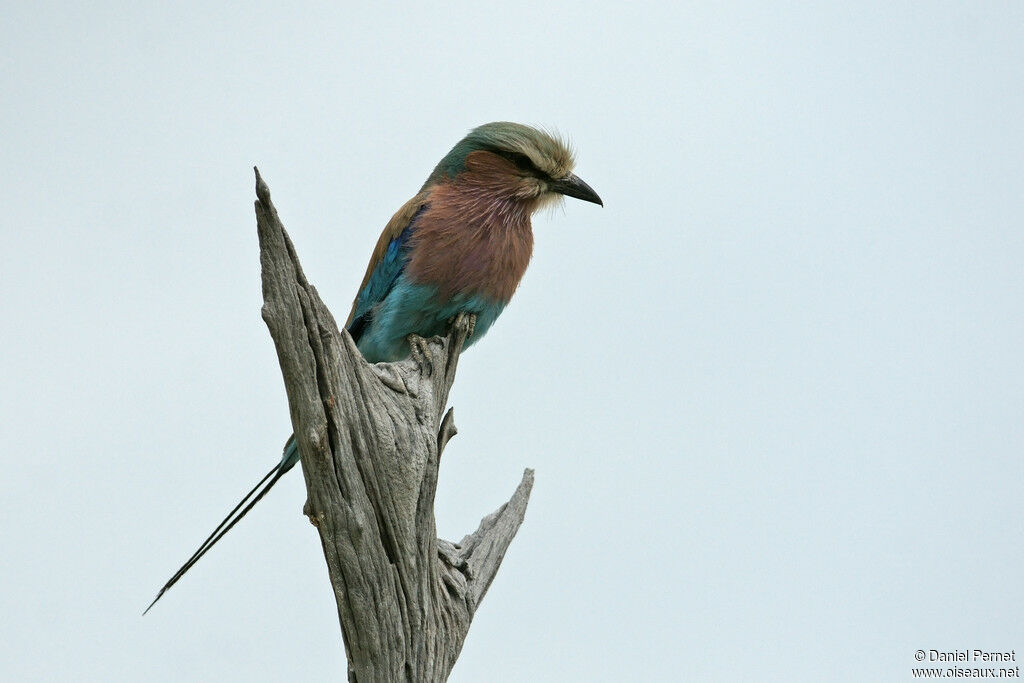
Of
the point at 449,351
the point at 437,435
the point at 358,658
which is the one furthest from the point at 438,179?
the point at 358,658

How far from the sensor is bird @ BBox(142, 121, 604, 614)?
4.69 meters

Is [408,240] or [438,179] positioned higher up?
[438,179]

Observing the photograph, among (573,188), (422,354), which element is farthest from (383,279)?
(573,188)

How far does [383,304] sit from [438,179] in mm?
692

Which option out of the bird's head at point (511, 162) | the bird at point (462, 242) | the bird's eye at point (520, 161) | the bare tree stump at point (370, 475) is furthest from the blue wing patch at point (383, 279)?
the bare tree stump at point (370, 475)

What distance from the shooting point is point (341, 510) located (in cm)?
371

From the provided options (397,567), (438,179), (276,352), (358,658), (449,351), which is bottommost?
(358,658)

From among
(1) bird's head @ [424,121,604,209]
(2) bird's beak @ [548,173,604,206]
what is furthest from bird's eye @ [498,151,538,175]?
(2) bird's beak @ [548,173,604,206]

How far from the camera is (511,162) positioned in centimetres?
496

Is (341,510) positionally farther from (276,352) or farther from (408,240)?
(408,240)

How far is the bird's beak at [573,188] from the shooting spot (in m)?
5.09

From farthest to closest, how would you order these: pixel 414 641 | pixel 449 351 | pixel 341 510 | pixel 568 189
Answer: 1. pixel 568 189
2. pixel 449 351
3. pixel 414 641
4. pixel 341 510

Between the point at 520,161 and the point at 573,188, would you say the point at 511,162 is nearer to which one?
the point at 520,161

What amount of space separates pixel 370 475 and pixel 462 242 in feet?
4.35
